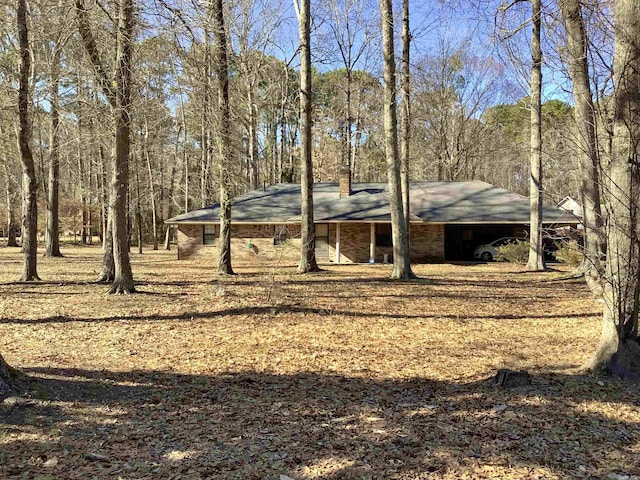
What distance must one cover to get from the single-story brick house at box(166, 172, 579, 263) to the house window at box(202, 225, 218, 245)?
0.05m

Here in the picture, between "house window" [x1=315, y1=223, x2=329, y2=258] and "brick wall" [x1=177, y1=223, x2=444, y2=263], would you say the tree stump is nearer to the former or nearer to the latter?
"brick wall" [x1=177, y1=223, x2=444, y2=263]

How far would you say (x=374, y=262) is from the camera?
22234mm

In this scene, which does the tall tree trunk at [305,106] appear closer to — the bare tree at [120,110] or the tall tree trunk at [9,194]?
the bare tree at [120,110]

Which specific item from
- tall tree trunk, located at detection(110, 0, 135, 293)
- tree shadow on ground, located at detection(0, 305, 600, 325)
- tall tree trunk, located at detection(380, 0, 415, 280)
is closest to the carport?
tall tree trunk, located at detection(380, 0, 415, 280)

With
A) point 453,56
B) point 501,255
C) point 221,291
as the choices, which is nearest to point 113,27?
point 221,291

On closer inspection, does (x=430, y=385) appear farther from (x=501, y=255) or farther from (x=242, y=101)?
(x=242, y=101)

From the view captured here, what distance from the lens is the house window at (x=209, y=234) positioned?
→ 24.1m

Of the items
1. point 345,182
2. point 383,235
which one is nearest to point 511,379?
point 383,235

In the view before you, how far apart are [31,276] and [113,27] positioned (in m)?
7.03

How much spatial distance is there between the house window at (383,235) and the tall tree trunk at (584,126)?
15854 millimetres

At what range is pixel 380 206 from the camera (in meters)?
23.1

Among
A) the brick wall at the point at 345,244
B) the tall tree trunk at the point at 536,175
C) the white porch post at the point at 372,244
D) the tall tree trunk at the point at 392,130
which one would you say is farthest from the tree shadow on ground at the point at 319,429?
the brick wall at the point at 345,244

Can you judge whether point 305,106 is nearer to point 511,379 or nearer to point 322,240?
point 322,240

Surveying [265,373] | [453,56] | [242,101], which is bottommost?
[265,373]
